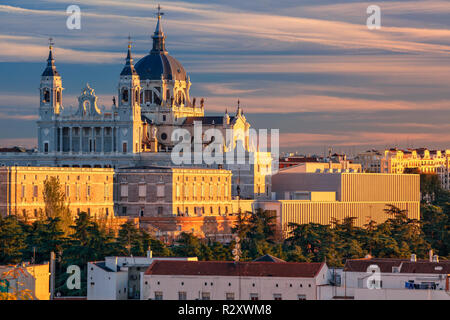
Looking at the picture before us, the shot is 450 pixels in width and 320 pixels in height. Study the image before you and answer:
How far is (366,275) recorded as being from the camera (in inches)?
2325

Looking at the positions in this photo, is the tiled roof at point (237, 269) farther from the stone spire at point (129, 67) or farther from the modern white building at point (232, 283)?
the stone spire at point (129, 67)

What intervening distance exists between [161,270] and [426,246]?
150 feet

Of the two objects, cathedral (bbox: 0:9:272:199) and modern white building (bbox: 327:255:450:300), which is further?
cathedral (bbox: 0:9:272:199)

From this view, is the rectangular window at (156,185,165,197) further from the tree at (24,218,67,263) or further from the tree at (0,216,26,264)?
the tree at (0,216,26,264)

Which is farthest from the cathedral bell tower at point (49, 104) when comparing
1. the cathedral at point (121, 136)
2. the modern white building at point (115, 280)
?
the modern white building at point (115, 280)

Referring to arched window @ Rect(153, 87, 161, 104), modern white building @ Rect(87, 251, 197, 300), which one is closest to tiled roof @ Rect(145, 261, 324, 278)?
modern white building @ Rect(87, 251, 197, 300)

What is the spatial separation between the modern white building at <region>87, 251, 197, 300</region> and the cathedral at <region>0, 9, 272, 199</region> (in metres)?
65.4

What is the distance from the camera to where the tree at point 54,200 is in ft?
316

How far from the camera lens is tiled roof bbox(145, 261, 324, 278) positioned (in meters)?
57.8

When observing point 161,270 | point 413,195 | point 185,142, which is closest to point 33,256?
point 161,270

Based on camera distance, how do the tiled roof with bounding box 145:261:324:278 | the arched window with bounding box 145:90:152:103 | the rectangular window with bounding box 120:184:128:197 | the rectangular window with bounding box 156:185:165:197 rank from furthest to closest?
the arched window with bounding box 145:90:152:103, the rectangular window with bounding box 120:184:128:197, the rectangular window with bounding box 156:185:165:197, the tiled roof with bounding box 145:261:324:278

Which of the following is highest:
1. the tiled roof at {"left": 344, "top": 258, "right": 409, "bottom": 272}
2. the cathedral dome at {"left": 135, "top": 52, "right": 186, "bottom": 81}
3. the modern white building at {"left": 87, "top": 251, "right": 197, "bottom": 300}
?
the cathedral dome at {"left": 135, "top": 52, "right": 186, "bottom": 81}

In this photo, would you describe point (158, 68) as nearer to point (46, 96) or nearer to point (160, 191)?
point (46, 96)
